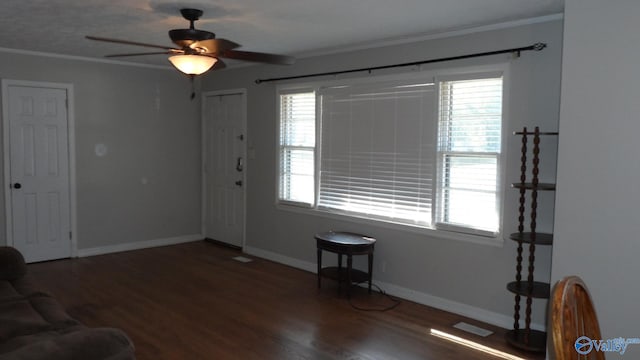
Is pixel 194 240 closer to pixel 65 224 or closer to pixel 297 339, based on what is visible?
pixel 65 224

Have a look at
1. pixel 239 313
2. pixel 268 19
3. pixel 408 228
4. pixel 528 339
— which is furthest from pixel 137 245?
pixel 528 339

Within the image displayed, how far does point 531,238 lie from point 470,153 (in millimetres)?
916

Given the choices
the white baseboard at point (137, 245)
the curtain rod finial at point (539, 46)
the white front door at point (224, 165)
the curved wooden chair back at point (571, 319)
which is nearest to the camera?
the curved wooden chair back at point (571, 319)

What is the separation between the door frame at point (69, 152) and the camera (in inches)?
221

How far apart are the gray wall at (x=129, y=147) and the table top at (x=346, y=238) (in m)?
2.85

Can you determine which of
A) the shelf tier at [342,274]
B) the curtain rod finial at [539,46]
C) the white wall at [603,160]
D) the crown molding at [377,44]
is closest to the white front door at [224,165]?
the crown molding at [377,44]

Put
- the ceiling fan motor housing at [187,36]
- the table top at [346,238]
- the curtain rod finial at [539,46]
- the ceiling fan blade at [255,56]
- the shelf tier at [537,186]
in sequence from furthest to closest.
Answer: the table top at [346,238]
the curtain rod finial at [539,46]
the shelf tier at [537,186]
the ceiling fan blade at [255,56]
the ceiling fan motor housing at [187,36]

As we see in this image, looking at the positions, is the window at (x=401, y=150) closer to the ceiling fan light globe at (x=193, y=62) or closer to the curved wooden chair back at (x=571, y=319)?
the ceiling fan light globe at (x=193, y=62)

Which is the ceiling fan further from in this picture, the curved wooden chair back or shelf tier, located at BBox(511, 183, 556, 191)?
the curved wooden chair back

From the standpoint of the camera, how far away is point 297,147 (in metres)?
5.82

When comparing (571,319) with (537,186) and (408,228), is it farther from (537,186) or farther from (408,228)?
(408,228)

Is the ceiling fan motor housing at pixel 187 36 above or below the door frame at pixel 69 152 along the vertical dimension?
above

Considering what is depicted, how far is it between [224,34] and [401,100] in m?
1.70

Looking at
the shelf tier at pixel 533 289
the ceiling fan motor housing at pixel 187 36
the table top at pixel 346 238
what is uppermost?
the ceiling fan motor housing at pixel 187 36
